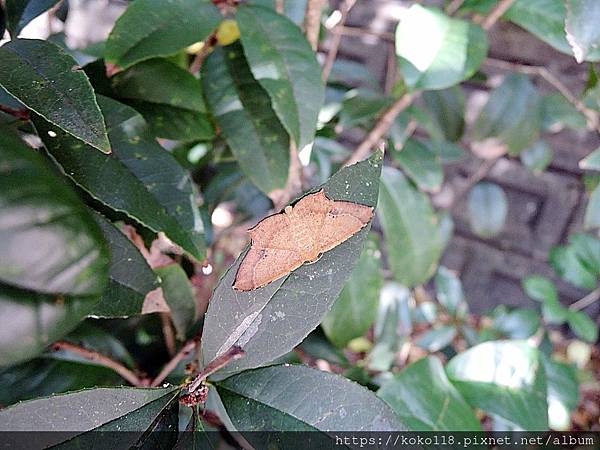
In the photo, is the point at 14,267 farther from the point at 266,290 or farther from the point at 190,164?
the point at 190,164

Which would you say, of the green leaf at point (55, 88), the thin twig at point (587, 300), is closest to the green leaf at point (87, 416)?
the green leaf at point (55, 88)

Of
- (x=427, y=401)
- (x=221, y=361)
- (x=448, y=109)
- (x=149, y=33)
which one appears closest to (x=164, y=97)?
(x=149, y=33)

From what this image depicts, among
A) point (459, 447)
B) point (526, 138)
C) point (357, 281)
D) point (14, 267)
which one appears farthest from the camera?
point (526, 138)

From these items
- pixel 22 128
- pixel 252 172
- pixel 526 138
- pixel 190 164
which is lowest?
pixel 526 138

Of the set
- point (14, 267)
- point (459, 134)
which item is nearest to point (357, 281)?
point (459, 134)

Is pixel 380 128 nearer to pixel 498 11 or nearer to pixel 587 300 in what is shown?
pixel 498 11

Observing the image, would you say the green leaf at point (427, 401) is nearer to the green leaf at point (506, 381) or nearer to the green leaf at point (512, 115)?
the green leaf at point (506, 381)

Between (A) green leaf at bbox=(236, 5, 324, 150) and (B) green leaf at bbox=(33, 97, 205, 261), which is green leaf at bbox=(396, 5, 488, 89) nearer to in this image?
(A) green leaf at bbox=(236, 5, 324, 150)
